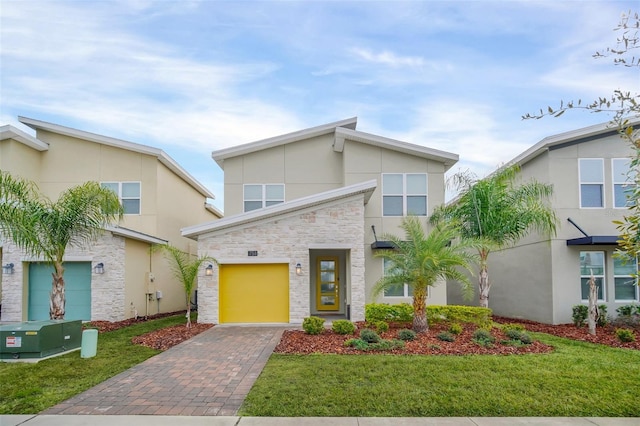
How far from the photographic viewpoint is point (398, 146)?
16.0 m

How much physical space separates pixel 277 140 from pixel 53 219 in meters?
8.42

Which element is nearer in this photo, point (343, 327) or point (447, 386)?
point (447, 386)

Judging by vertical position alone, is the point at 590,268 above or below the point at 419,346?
above

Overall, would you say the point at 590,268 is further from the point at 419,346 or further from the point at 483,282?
the point at 419,346

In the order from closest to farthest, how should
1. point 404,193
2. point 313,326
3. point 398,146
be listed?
point 313,326 → point 398,146 → point 404,193

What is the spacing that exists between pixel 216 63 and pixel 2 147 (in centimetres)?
998

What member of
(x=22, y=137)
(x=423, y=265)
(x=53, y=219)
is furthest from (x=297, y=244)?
(x=22, y=137)

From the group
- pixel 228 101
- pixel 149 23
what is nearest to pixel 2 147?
pixel 228 101

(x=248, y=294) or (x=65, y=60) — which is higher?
(x=65, y=60)

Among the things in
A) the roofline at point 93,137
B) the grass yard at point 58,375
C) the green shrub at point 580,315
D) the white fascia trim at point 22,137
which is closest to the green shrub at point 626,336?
the green shrub at point 580,315

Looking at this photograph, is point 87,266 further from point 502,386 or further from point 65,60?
point 502,386

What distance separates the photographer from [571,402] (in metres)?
6.20

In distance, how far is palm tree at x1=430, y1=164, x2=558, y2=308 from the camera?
13.8 meters

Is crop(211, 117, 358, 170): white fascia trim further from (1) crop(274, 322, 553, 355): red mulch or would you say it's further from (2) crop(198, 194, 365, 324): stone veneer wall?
(1) crop(274, 322, 553, 355): red mulch
